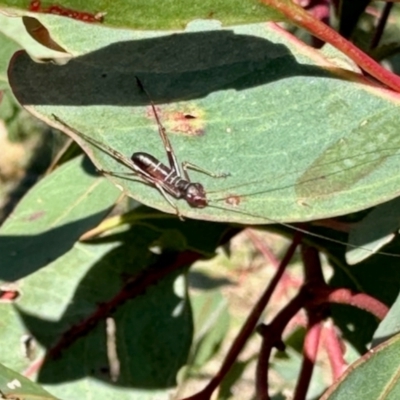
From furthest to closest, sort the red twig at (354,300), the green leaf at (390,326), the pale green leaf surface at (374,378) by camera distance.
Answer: the red twig at (354,300), the green leaf at (390,326), the pale green leaf surface at (374,378)

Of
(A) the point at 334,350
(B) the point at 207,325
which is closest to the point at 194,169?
(A) the point at 334,350

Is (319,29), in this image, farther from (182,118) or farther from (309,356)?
(309,356)

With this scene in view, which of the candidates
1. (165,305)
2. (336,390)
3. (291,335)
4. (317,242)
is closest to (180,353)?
(165,305)

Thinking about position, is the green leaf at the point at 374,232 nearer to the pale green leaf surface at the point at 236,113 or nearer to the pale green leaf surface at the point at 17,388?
the pale green leaf surface at the point at 236,113

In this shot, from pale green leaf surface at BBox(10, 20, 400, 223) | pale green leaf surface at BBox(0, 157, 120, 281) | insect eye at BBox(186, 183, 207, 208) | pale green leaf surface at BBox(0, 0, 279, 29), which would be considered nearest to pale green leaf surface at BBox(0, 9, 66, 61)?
pale green leaf surface at BBox(0, 157, 120, 281)

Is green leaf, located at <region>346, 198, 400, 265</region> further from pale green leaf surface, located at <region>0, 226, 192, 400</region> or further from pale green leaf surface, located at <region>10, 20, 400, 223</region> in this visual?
pale green leaf surface, located at <region>0, 226, 192, 400</region>

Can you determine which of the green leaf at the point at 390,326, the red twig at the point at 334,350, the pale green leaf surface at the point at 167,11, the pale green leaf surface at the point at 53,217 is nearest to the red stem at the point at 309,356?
the red twig at the point at 334,350
